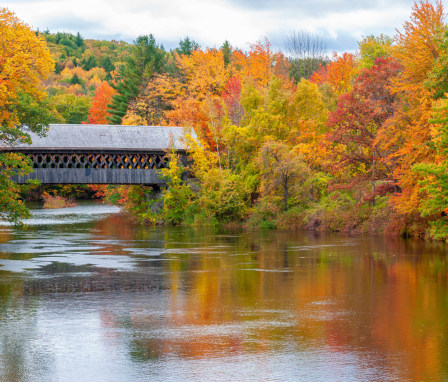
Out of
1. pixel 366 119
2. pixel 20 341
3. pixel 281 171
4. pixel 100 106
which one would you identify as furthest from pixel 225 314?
pixel 100 106

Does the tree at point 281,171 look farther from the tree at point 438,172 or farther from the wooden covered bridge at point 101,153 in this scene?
the tree at point 438,172

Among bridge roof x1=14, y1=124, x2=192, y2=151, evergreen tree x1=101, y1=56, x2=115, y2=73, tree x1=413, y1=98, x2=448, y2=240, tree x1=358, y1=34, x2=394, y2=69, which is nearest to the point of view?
tree x1=413, y1=98, x2=448, y2=240

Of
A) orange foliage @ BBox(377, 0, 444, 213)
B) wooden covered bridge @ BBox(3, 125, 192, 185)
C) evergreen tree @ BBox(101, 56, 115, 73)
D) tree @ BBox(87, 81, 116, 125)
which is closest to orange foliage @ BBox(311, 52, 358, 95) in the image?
wooden covered bridge @ BBox(3, 125, 192, 185)

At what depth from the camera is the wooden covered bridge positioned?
43469 millimetres

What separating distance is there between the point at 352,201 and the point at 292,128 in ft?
34.7

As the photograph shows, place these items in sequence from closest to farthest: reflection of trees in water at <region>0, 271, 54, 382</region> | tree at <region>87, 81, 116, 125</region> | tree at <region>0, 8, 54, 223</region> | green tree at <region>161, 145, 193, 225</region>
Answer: reflection of trees in water at <region>0, 271, 54, 382</region> → tree at <region>0, 8, 54, 223</region> → green tree at <region>161, 145, 193, 225</region> → tree at <region>87, 81, 116, 125</region>

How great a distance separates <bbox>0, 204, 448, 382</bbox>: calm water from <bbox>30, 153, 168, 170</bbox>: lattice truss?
1654cm

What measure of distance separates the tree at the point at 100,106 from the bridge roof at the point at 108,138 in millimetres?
32215

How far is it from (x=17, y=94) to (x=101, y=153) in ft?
56.7

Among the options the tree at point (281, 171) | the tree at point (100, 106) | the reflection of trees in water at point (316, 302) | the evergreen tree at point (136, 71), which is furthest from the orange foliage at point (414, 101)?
the tree at point (100, 106)

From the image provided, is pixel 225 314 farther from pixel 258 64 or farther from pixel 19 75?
pixel 258 64

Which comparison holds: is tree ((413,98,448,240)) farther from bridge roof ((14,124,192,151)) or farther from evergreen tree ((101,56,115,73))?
evergreen tree ((101,56,115,73))

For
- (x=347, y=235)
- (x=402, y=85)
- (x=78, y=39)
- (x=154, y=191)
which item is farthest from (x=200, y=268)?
(x=78, y=39)

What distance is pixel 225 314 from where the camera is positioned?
48.0 ft
